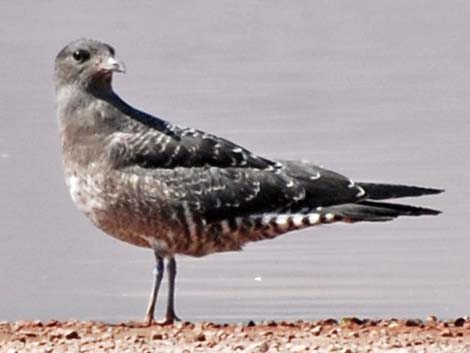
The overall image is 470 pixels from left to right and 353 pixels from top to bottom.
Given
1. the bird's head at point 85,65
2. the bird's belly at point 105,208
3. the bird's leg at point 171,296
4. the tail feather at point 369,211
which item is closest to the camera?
the bird's leg at point 171,296

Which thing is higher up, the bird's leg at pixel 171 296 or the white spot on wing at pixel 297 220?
the white spot on wing at pixel 297 220

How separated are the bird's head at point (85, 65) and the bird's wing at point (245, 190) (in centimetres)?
81

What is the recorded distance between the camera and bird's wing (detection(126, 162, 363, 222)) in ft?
43.1

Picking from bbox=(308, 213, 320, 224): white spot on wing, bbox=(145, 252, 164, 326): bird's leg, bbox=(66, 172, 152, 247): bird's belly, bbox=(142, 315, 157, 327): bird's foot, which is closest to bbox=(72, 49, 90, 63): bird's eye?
bbox=(66, 172, 152, 247): bird's belly

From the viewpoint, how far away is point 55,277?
14531 millimetres

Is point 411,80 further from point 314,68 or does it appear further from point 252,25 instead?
point 252,25

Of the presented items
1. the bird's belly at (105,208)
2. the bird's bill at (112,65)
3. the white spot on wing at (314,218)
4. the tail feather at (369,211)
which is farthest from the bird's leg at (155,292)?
the bird's bill at (112,65)

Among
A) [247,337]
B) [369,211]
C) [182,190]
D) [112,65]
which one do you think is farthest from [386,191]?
[247,337]

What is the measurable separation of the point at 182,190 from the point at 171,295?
615 millimetres

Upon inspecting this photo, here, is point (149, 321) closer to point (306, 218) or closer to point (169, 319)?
point (169, 319)

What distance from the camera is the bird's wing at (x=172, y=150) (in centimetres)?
1318

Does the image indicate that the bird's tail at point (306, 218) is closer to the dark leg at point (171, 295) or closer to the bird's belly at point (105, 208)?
the dark leg at point (171, 295)

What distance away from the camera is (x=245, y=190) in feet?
43.7

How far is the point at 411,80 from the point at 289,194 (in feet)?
25.6
